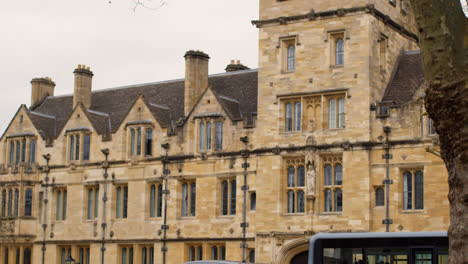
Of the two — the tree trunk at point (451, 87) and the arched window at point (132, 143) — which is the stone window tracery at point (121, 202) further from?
the tree trunk at point (451, 87)

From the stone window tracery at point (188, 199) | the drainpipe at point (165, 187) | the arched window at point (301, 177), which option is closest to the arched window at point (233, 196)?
the stone window tracery at point (188, 199)

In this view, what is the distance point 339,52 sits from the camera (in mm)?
36031

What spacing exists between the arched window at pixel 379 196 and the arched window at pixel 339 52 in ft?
17.5

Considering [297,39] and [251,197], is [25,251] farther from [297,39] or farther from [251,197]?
[297,39]

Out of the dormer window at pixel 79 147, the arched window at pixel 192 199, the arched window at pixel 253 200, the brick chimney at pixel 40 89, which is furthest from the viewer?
the brick chimney at pixel 40 89

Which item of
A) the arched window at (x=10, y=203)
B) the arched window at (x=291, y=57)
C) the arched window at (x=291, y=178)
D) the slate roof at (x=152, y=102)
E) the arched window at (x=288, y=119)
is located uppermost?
the arched window at (x=291, y=57)

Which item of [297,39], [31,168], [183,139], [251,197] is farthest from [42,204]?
[297,39]

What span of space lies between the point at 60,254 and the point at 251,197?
39.4 ft

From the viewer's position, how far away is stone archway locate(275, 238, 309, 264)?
35531 mm

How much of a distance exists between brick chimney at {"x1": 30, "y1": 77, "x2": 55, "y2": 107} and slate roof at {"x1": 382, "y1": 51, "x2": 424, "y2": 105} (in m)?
23.1

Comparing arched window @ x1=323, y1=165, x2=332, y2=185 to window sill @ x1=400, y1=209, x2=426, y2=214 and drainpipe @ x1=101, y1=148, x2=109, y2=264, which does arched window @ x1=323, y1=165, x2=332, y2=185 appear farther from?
drainpipe @ x1=101, y1=148, x2=109, y2=264

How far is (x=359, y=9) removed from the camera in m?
35.3

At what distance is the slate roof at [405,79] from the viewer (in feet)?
116

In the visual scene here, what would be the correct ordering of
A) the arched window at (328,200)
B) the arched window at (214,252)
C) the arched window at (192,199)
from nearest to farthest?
the arched window at (328,200)
the arched window at (214,252)
the arched window at (192,199)
